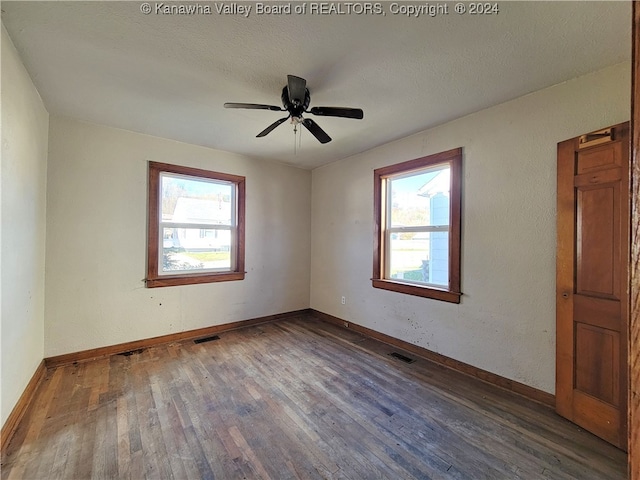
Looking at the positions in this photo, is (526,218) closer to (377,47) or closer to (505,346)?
(505,346)

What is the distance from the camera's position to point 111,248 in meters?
3.14

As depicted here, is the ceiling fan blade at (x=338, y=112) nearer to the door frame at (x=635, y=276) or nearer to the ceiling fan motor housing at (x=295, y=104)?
the ceiling fan motor housing at (x=295, y=104)

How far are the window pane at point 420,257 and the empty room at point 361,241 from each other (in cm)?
3

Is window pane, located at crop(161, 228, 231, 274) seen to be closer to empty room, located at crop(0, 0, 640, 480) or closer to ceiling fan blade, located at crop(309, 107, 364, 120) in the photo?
empty room, located at crop(0, 0, 640, 480)

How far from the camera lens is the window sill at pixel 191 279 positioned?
11.1ft

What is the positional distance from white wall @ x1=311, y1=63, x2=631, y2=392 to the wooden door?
14 cm

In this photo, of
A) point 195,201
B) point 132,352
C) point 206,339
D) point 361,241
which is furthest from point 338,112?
point 132,352

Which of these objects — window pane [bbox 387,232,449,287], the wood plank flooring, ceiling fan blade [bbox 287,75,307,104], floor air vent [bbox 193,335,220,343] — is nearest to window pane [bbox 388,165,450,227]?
window pane [bbox 387,232,449,287]

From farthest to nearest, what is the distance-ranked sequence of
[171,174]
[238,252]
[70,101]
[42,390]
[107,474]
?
[238,252] < [171,174] < [70,101] < [42,390] < [107,474]

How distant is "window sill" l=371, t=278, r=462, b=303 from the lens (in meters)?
2.85

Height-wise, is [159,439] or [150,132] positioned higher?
[150,132]

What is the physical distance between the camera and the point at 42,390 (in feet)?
7.75

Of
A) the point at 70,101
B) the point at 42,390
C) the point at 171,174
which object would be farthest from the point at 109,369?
the point at 70,101

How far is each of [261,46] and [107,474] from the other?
8.99 ft
